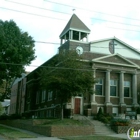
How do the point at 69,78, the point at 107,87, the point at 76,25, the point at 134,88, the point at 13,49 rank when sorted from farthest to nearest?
the point at 76,25 < the point at 134,88 < the point at 107,87 < the point at 13,49 < the point at 69,78

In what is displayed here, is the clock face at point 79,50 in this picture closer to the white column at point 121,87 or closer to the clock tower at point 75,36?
the clock tower at point 75,36

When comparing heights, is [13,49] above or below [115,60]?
above

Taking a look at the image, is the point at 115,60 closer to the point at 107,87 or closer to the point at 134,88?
the point at 107,87

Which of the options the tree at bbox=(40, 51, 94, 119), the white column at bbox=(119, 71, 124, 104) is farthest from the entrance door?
the white column at bbox=(119, 71, 124, 104)

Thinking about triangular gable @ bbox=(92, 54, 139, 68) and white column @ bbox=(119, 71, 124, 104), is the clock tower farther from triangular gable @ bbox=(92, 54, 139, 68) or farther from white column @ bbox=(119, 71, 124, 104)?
white column @ bbox=(119, 71, 124, 104)

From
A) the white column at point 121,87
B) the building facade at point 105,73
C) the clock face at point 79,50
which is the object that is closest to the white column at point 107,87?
the building facade at point 105,73

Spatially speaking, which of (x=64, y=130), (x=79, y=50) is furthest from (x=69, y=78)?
(x=79, y=50)

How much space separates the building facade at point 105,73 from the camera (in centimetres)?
3925

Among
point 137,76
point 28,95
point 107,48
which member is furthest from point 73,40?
point 28,95

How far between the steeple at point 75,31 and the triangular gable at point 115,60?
479cm

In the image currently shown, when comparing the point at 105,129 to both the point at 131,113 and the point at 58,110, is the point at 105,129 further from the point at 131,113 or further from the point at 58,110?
the point at 58,110

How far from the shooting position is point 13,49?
36.2 metres

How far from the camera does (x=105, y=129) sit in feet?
98.3

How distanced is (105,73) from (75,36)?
25.5 feet
